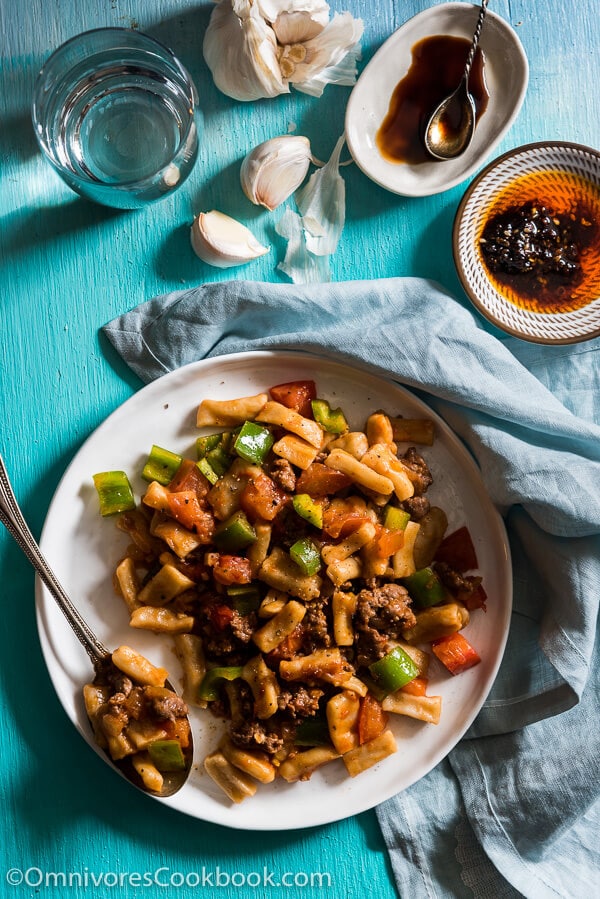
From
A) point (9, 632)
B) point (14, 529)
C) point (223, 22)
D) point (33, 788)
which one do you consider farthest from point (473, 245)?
point (33, 788)

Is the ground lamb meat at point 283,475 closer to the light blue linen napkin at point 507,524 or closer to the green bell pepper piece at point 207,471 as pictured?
the green bell pepper piece at point 207,471

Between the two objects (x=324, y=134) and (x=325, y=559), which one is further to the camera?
(x=324, y=134)

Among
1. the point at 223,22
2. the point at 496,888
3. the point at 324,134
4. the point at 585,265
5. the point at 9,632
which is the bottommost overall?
the point at 496,888

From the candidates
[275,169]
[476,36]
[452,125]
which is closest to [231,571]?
[275,169]

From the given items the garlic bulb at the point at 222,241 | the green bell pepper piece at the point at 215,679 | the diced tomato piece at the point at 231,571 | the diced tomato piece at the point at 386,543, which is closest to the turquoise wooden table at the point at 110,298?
the garlic bulb at the point at 222,241

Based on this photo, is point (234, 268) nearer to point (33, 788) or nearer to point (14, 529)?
point (14, 529)

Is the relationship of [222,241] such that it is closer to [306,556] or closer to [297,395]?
[297,395]
